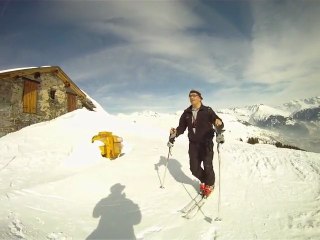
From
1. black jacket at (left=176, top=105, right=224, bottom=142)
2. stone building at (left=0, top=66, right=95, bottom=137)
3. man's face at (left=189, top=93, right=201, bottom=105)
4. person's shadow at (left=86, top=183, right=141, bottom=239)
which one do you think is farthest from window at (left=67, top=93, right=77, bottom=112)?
black jacket at (left=176, top=105, right=224, bottom=142)

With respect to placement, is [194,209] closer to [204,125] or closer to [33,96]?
[204,125]

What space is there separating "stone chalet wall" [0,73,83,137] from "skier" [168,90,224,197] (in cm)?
1653

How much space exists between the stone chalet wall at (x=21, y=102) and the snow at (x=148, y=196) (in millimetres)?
8341

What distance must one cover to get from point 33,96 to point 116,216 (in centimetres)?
1830

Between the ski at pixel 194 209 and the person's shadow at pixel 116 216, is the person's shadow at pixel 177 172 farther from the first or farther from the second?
the person's shadow at pixel 116 216

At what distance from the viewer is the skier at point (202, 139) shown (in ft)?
19.6

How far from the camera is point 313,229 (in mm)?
4340

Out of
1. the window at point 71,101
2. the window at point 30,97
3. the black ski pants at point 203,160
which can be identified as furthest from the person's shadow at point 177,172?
the window at point 71,101

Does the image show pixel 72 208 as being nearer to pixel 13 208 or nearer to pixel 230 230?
pixel 13 208

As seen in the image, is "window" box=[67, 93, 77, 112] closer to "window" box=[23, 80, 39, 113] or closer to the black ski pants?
"window" box=[23, 80, 39, 113]

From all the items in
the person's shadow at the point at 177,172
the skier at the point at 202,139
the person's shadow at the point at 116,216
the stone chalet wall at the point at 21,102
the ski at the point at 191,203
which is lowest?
the person's shadow at the point at 116,216

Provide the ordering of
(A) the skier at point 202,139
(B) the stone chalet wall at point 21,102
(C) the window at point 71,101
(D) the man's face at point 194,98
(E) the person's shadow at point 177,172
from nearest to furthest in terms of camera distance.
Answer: (A) the skier at point 202,139, (D) the man's face at point 194,98, (E) the person's shadow at point 177,172, (B) the stone chalet wall at point 21,102, (C) the window at point 71,101

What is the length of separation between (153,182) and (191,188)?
45.9 inches

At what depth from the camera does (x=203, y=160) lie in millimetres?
6082
